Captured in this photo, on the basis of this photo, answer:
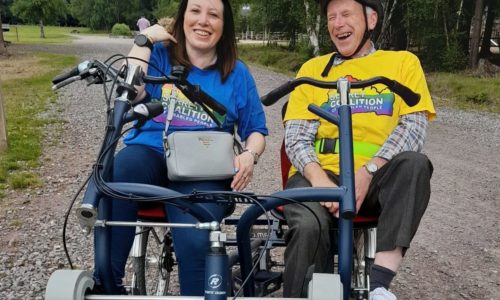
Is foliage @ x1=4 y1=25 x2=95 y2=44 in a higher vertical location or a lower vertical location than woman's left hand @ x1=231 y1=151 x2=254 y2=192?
higher

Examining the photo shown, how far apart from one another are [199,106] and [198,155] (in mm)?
404

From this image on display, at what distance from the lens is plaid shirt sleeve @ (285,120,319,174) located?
2952 millimetres

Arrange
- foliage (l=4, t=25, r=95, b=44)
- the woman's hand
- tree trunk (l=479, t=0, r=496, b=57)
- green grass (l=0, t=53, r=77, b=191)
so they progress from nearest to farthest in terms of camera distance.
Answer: the woman's hand → green grass (l=0, t=53, r=77, b=191) → tree trunk (l=479, t=0, r=496, b=57) → foliage (l=4, t=25, r=95, b=44)

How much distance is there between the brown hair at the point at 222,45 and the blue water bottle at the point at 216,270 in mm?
Result: 1368

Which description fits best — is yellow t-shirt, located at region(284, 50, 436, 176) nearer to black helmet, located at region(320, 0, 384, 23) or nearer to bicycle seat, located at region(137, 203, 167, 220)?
black helmet, located at region(320, 0, 384, 23)

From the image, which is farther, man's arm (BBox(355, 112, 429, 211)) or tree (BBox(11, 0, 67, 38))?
tree (BBox(11, 0, 67, 38))

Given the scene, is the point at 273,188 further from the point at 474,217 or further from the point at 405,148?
the point at 405,148

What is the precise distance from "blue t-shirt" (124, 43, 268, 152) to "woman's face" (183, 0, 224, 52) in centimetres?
15

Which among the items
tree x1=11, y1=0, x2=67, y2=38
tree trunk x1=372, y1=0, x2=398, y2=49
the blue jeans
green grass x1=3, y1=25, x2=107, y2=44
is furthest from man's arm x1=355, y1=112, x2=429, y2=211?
tree x1=11, y1=0, x2=67, y2=38

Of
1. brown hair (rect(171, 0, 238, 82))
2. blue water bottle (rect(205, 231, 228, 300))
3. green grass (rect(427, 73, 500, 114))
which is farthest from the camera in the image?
green grass (rect(427, 73, 500, 114))

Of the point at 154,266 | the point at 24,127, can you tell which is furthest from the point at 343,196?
the point at 24,127

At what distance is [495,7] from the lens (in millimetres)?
20859

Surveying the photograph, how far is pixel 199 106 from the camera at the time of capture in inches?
114

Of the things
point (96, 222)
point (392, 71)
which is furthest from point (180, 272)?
point (392, 71)
